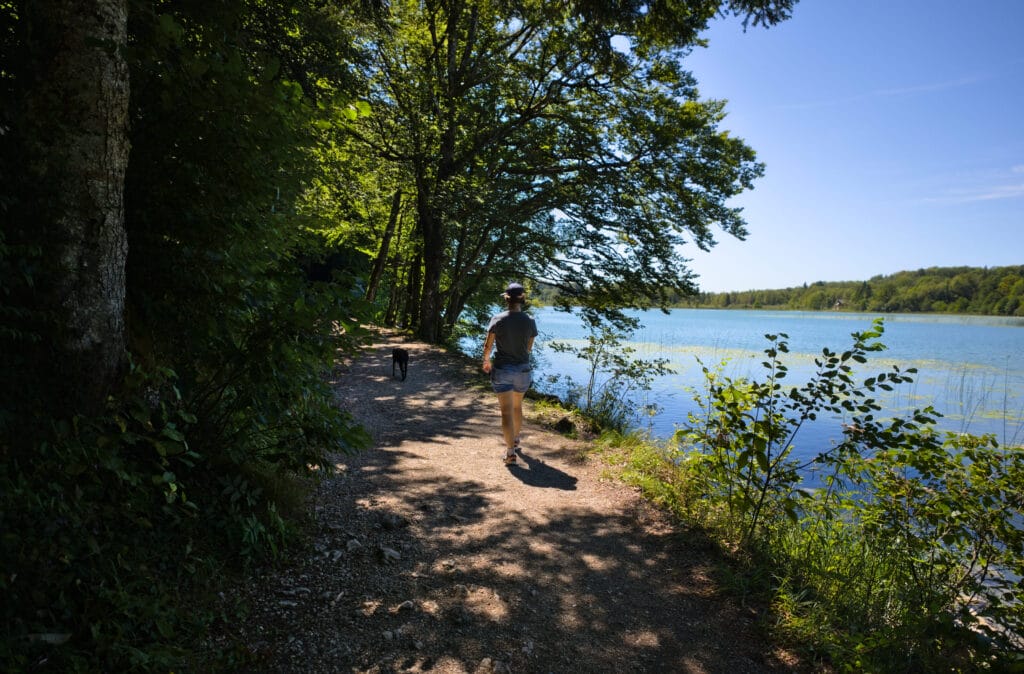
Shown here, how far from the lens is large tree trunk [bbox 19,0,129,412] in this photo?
2238 mm

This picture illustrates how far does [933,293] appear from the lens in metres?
90.0

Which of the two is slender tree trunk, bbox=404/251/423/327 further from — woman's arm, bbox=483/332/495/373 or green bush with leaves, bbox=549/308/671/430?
woman's arm, bbox=483/332/495/373

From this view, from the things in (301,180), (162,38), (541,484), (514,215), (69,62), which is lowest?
(541,484)

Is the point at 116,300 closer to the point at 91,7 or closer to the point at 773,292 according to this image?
the point at 91,7

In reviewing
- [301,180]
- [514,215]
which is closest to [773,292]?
[514,215]

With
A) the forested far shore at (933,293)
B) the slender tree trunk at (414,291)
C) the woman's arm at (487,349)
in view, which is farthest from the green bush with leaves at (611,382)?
the forested far shore at (933,293)

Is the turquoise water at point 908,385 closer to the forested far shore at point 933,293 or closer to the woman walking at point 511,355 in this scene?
the woman walking at point 511,355

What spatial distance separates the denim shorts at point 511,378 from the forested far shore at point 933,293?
63763mm

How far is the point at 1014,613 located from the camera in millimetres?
2885

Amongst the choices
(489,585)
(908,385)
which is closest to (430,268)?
(489,585)

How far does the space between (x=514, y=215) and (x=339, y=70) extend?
6932 mm

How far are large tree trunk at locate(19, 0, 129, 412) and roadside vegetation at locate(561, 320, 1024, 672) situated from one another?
12.6ft

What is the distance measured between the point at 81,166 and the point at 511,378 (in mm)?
4378

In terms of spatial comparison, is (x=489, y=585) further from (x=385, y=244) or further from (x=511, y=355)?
(x=385, y=244)
